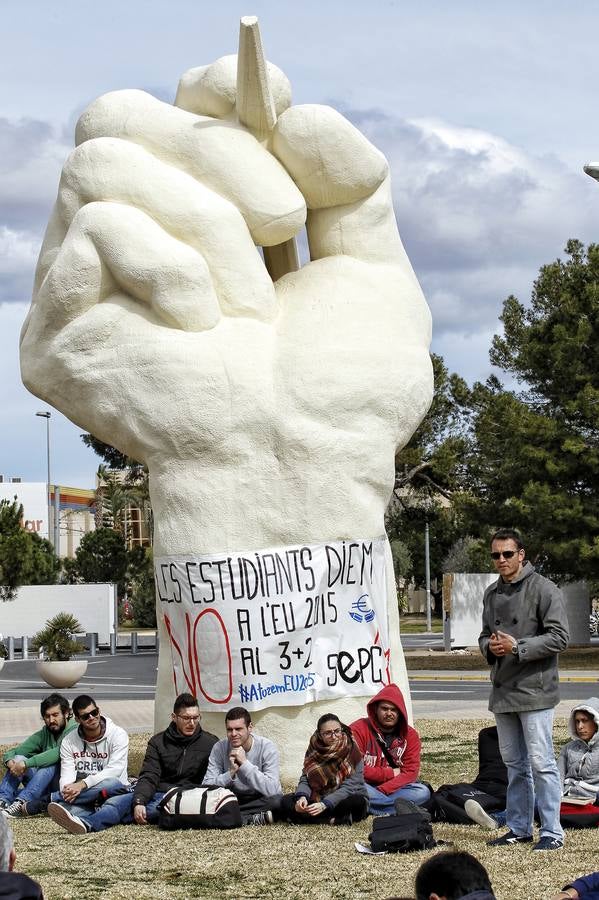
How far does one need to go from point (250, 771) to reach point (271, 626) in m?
2.08

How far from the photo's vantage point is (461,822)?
9438 mm

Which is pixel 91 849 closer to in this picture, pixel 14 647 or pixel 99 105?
pixel 99 105

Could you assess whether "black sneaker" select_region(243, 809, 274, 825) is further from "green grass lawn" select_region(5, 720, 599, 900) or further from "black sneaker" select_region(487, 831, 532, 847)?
"black sneaker" select_region(487, 831, 532, 847)

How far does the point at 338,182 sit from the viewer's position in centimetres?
1273

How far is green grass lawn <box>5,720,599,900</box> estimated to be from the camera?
7.32 metres

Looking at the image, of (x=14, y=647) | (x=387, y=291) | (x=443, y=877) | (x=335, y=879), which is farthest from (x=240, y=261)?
(x=14, y=647)

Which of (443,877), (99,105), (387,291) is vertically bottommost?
(443,877)

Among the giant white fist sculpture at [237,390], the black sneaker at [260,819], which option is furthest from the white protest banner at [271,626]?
the black sneaker at [260,819]

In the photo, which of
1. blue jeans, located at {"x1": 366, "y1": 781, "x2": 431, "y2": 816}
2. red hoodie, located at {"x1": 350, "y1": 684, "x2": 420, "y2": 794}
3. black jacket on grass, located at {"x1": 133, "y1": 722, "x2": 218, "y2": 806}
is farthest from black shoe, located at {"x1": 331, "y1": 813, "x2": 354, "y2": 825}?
black jacket on grass, located at {"x1": 133, "y1": 722, "x2": 218, "y2": 806}

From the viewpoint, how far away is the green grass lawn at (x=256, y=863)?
24.0 ft

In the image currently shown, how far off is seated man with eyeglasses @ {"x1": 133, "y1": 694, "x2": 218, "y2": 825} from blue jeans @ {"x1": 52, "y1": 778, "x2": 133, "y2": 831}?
0.42ft

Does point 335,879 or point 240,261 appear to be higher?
point 240,261

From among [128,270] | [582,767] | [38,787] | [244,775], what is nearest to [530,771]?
[582,767]

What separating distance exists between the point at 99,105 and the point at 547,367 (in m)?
20.8
